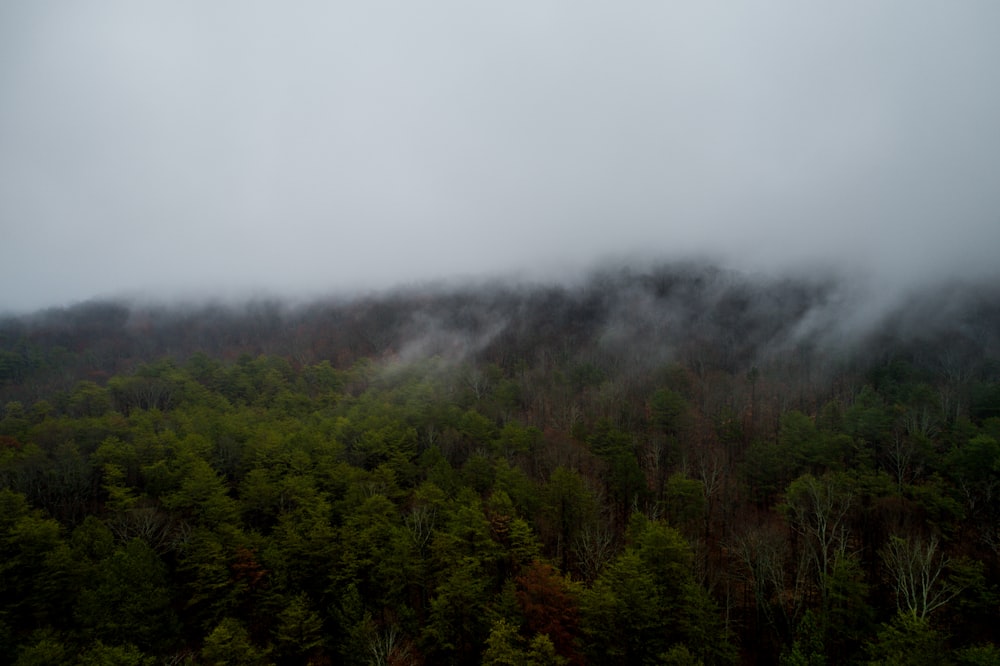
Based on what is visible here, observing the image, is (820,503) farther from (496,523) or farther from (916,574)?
(496,523)

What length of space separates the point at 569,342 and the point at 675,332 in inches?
1346

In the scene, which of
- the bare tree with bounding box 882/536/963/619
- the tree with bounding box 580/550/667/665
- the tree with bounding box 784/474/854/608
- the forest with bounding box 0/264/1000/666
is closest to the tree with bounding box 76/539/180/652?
the forest with bounding box 0/264/1000/666

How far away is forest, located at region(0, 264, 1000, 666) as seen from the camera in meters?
21.8

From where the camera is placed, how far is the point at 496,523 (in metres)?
29.0

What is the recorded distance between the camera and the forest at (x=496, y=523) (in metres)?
21.8

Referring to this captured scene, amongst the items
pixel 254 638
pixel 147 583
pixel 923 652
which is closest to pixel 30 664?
pixel 147 583

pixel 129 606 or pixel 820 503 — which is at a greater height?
pixel 129 606

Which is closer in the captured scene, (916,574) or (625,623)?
(625,623)

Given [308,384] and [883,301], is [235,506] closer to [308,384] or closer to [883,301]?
[308,384]

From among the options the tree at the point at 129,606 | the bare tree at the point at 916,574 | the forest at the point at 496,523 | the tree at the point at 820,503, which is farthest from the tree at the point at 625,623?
the tree at the point at 129,606

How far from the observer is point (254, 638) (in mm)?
25297

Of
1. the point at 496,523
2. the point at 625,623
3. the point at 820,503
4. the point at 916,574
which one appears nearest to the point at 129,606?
the point at 496,523

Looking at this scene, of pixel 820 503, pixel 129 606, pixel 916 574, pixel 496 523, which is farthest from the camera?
pixel 820 503

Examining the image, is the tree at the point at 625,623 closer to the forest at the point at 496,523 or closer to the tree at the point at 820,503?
the forest at the point at 496,523
